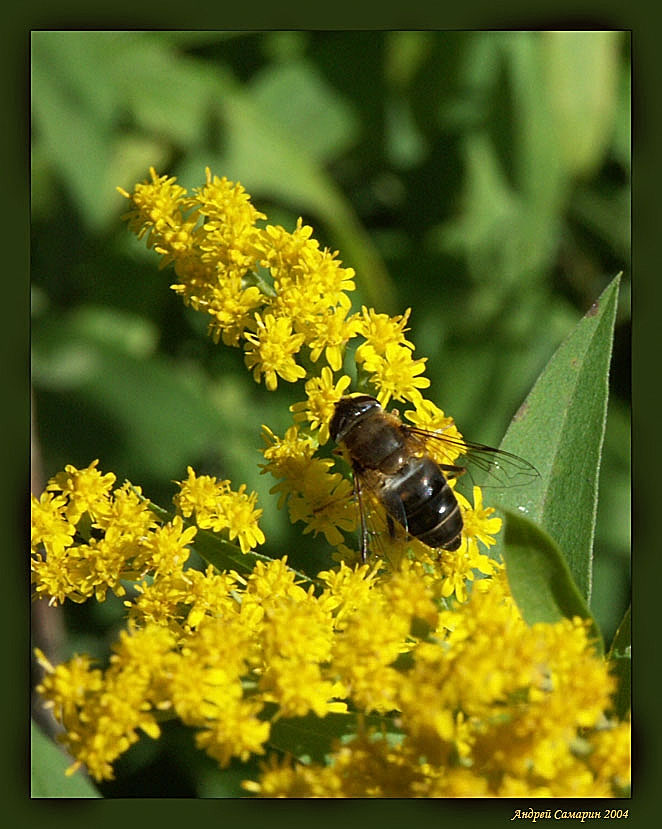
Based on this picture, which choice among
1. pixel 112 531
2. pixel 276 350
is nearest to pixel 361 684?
pixel 112 531

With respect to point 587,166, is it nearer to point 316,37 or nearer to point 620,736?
point 316,37

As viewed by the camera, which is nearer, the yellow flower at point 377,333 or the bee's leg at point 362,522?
the bee's leg at point 362,522

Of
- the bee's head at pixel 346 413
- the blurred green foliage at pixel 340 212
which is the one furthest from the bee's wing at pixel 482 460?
the blurred green foliage at pixel 340 212

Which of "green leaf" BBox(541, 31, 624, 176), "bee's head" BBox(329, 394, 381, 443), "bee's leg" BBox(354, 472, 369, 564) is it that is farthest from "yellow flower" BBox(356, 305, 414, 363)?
"green leaf" BBox(541, 31, 624, 176)

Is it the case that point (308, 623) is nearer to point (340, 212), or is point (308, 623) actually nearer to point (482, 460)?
point (482, 460)

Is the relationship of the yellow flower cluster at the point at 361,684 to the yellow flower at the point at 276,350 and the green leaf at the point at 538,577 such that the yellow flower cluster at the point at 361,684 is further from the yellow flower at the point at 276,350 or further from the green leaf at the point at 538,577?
the yellow flower at the point at 276,350

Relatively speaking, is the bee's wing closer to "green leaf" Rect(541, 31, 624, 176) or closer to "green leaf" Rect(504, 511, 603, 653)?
"green leaf" Rect(504, 511, 603, 653)

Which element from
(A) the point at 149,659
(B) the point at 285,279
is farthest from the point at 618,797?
(B) the point at 285,279
